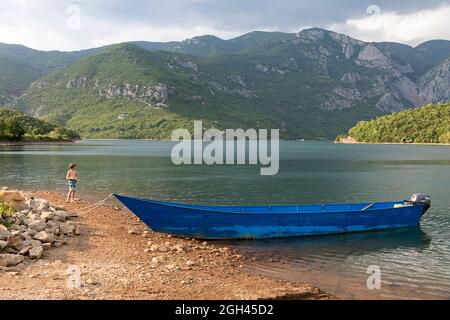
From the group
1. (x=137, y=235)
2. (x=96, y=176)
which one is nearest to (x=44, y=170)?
(x=96, y=176)

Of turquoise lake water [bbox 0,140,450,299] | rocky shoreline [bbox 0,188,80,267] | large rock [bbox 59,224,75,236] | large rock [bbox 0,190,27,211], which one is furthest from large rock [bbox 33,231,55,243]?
turquoise lake water [bbox 0,140,450,299]

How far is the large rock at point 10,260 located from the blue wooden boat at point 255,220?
6843 mm

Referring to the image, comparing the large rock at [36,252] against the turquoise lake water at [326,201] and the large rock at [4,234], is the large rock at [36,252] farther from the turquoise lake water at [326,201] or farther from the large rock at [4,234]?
the turquoise lake water at [326,201]

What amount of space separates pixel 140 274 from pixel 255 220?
10.4 meters

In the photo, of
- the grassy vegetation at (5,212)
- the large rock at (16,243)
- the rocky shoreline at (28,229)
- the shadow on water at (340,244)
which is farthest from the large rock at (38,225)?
the shadow on water at (340,244)

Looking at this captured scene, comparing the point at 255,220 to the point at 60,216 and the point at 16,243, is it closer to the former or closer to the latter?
the point at 60,216

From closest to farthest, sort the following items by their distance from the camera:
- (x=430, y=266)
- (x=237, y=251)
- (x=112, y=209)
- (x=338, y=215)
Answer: (x=430, y=266)
(x=237, y=251)
(x=338, y=215)
(x=112, y=209)

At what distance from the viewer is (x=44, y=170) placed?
68.8 metres

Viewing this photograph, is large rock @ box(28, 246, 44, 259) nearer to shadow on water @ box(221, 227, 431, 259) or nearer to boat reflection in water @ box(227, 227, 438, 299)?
boat reflection in water @ box(227, 227, 438, 299)

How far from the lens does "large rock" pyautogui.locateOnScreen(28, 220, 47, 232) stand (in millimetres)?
21422

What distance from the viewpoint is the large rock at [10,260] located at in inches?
661
